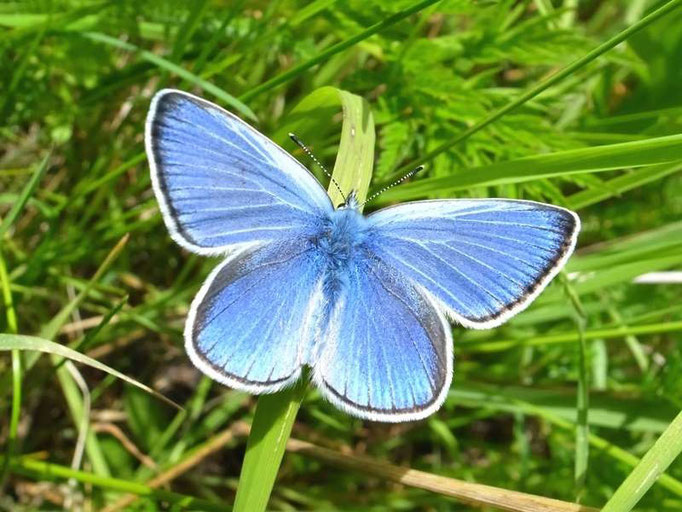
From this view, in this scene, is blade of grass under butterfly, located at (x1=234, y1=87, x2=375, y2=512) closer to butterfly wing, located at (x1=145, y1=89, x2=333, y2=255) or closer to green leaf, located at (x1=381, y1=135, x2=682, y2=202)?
butterfly wing, located at (x1=145, y1=89, x2=333, y2=255)

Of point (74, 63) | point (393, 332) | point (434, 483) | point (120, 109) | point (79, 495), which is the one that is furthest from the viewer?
point (120, 109)

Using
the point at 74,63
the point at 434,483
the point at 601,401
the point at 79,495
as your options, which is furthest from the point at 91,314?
the point at 601,401

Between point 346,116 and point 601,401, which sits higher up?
point 346,116

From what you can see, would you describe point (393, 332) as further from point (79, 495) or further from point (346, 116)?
point (79, 495)

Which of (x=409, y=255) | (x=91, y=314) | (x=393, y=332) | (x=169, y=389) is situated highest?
(x=409, y=255)

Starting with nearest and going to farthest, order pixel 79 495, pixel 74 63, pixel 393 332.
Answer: pixel 393 332 → pixel 74 63 → pixel 79 495

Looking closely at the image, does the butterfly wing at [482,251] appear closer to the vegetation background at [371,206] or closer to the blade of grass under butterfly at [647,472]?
the vegetation background at [371,206]
